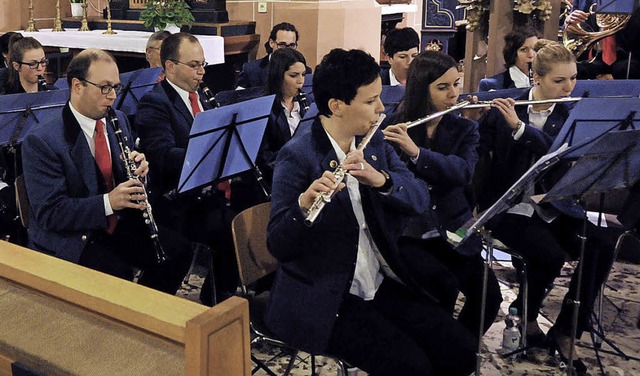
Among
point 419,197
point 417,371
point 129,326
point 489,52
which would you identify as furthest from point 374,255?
point 489,52

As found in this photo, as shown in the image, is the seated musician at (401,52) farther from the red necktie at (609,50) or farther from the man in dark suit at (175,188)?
the red necktie at (609,50)

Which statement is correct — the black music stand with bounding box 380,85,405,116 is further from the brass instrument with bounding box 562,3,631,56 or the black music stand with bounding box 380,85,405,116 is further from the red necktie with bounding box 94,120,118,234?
the brass instrument with bounding box 562,3,631,56

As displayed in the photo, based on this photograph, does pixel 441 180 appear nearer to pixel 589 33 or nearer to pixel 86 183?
pixel 86 183

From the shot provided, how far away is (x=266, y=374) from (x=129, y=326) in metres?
2.13

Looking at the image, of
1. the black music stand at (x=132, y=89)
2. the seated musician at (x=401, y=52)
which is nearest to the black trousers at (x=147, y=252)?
the black music stand at (x=132, y=89)

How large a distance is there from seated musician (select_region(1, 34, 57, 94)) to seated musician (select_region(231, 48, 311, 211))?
1326mm

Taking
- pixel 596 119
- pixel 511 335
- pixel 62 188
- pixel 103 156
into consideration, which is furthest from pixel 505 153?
pixel 62 188

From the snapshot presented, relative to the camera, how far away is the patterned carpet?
12.2 ft

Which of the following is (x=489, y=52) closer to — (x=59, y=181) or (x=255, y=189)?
(x=255, y=189)

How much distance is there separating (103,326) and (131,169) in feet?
6.06

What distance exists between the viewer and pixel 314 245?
8.88ft

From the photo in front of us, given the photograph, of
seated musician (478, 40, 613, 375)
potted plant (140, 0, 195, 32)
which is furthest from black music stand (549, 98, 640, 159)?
potted plant (140, 0, 195, 32)

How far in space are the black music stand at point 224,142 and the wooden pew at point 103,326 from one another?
5.38 feet

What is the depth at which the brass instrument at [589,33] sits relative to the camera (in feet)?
20.3
